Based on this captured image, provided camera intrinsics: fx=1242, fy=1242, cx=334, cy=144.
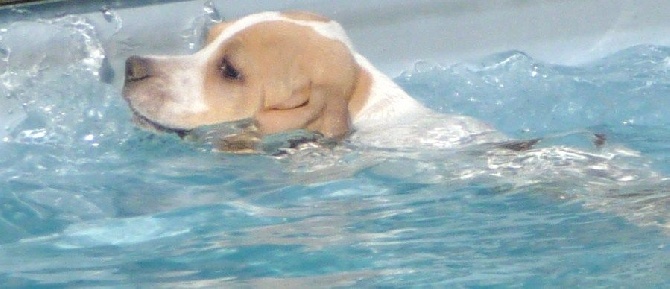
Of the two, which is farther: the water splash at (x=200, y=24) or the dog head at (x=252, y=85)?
the water splash at (x=200, y=24)

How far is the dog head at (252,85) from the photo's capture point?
15.6 feet

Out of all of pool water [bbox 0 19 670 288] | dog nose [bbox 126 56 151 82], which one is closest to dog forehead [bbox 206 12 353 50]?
dog nose [bbox 126 56 151 82]

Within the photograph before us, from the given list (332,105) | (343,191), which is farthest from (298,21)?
(343,191)

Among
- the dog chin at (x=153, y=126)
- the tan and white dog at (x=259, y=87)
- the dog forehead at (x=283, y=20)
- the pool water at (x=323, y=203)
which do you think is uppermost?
the dog forehead at (x=283, y=20)

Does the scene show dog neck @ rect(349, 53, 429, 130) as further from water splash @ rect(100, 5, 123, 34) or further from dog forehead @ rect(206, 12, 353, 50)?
water splash @ rect(100, 5, 123, 34)

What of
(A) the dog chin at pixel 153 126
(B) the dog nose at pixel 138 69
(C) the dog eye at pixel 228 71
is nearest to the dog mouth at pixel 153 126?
(A) the dog chin at pixel 153 126

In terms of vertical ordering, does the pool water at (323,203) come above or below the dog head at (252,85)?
below

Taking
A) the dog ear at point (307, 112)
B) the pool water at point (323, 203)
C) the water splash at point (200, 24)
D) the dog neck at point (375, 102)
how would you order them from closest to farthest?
the pool water at point (323, 203) < the dog ear at point (307, 112) < the dog neck at point (375, 102) < the water splash at point (200, 24)

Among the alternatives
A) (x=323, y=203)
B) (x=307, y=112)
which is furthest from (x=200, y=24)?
(x=323, y=203)

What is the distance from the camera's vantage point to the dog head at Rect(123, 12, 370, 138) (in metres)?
4.74

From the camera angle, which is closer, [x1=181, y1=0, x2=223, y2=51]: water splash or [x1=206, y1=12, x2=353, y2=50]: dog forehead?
[x1=206, y1=12, x2=353, y2=50]: dog forehead

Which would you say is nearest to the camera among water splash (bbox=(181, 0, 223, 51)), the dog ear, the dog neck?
the dog ear

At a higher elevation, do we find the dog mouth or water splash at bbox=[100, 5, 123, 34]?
water splash at bbox=[100, 5, 123, 34]

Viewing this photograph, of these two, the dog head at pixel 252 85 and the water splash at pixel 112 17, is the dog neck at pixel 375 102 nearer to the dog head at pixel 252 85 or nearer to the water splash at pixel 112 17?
the dog head at pixel 252 85
